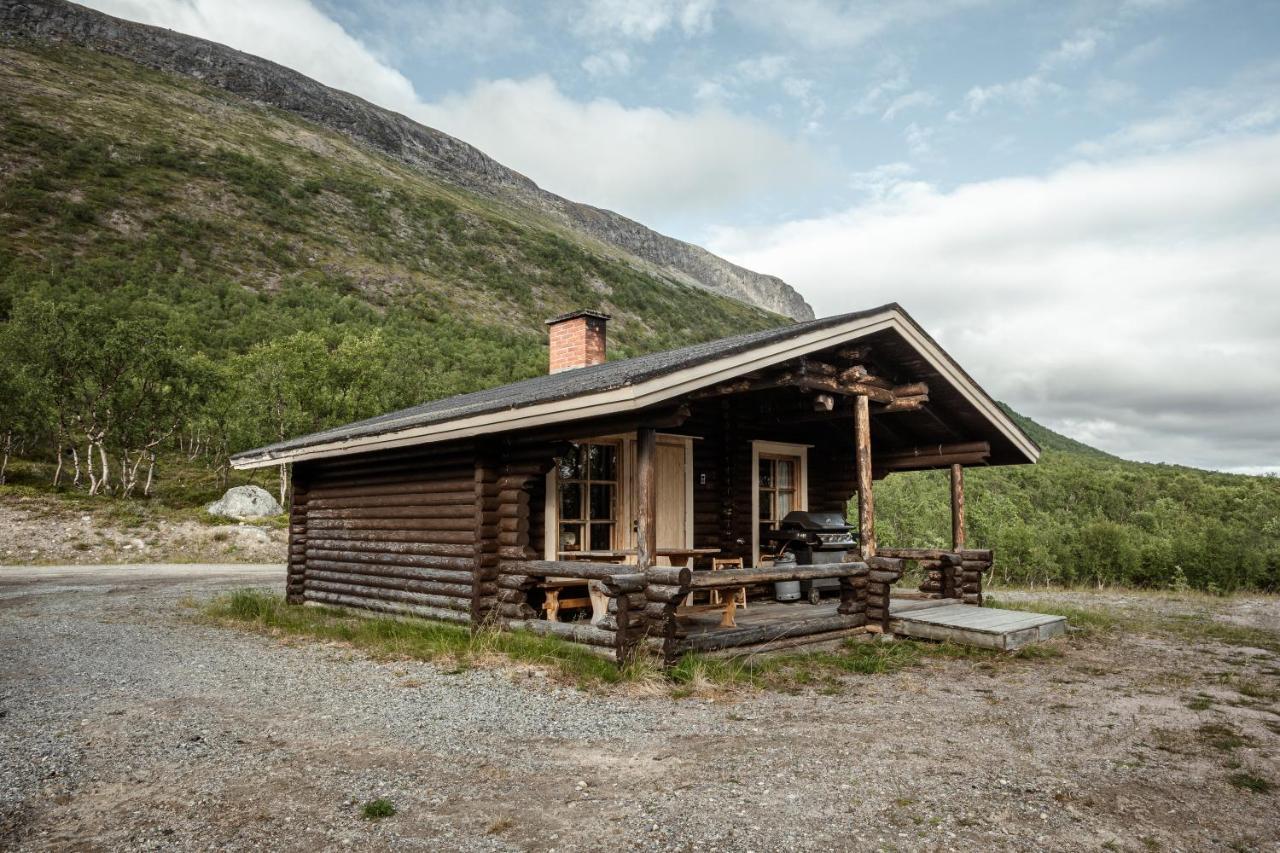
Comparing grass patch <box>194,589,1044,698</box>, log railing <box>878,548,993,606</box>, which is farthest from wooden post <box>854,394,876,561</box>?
log railing <box>878,548,993,606</box>

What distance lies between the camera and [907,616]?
9.46 meters

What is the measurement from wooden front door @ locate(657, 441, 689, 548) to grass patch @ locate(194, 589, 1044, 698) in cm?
265

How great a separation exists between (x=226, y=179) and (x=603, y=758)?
257ft

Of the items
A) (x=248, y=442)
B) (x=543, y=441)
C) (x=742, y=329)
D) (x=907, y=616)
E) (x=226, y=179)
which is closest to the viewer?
(x=543, y=441)

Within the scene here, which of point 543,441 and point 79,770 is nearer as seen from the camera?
point 79,770

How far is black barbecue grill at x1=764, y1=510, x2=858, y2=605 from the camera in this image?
1102 cm

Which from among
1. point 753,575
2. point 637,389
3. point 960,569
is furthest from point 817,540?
point 637,389

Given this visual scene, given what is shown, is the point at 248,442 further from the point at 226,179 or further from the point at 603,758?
the point at 226,179

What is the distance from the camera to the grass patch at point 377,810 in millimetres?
3746

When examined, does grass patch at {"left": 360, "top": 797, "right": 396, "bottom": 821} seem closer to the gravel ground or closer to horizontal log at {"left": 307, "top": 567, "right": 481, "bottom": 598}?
the gravel ground

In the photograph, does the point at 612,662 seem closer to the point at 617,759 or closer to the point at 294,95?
the point at 617,759

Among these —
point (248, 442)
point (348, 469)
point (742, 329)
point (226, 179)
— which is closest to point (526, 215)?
point (742, 329)

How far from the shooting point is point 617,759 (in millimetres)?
4676

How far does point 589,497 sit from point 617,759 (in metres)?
5.17
